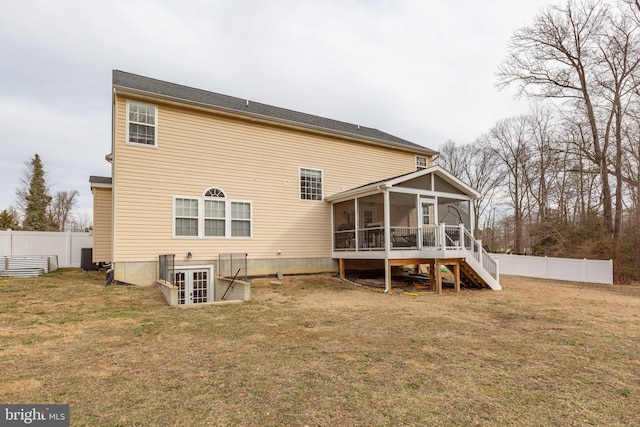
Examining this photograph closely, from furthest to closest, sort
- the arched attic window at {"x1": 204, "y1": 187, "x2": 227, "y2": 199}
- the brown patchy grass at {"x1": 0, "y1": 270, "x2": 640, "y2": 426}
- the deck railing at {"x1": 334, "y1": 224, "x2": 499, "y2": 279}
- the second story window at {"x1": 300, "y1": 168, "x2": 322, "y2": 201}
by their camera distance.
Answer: the second story window at {"x1": 300, "y1": 168, "x2": 322, "y2": 201} → the arched attic window at {"x1": 204, "y1": 187, "x2": 227, "y2": 199} → the deck railing at {"x1": 334, "y1": 224, "x2": 499, "y2": 279} → the brown patchy grass at {"x1": 0, "y1": 270, "x2": 640, "y2": 426}

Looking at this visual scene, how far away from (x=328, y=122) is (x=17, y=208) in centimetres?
3238

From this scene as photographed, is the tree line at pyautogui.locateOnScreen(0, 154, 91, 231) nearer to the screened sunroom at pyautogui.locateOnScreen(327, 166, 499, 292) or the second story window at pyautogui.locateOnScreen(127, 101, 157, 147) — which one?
the second story window at pyautogui.locateOnScreen(127, 101, 157, 147)

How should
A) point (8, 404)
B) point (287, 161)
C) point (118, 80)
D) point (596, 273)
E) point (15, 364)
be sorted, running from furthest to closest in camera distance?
point (596, 273), point (287, 161), point (118, 80), point (15, 364), point (8, 404)

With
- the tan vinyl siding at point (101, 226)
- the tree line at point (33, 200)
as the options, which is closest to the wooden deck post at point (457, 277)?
the tan vinyl siding at point (101, 226)

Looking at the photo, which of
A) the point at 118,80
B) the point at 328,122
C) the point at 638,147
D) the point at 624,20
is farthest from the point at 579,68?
the point at 118,80

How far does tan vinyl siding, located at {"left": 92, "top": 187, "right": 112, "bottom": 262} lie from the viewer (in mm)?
11969

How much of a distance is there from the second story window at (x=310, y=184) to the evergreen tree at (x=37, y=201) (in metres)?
27.5

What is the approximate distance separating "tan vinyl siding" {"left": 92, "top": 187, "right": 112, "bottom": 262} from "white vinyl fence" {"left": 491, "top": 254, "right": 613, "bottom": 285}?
1906 cm

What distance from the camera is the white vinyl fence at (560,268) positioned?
1400cm

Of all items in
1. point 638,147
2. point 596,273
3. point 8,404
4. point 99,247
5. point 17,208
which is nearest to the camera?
point 8,404

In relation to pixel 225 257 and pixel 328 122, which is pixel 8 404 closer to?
pixel 225 257

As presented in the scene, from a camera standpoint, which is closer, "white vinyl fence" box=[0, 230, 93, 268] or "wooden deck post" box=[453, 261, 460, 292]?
"wooden deck post" box=[453, 261, 460, 292]

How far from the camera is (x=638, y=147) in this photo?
56.1ft

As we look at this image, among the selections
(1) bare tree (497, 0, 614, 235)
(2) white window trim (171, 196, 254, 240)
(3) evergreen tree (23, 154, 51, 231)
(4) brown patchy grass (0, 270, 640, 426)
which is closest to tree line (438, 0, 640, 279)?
(1) bare tree (497, 0, 614, 235)
